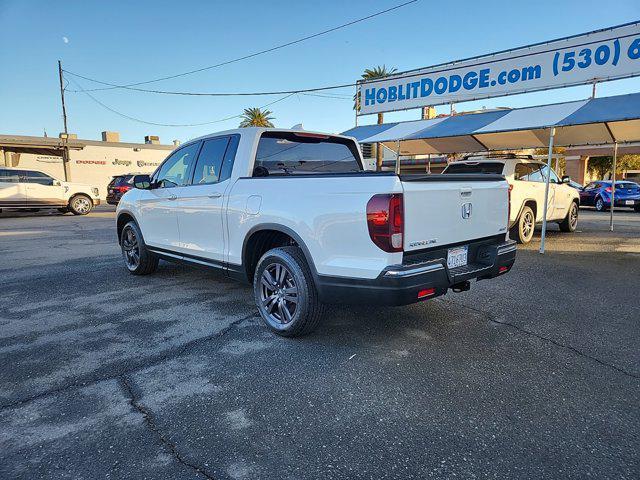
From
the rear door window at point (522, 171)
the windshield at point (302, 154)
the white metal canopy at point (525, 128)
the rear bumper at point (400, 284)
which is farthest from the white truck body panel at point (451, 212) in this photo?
the rear door window at point (522, 171)

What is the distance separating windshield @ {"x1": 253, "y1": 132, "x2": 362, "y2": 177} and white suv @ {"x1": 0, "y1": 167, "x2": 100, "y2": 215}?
51.0 feet

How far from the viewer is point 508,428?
251 cm

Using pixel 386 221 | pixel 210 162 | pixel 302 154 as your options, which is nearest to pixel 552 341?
pixel 386 221

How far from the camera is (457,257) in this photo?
11.8 feet

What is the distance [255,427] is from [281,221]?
173 centimetres

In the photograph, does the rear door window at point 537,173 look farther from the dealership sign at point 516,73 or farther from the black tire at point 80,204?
the black tire at point 80,204

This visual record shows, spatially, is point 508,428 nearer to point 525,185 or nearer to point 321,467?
point 321,467

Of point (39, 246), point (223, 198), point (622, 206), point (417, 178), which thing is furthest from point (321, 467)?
point (622, 206)

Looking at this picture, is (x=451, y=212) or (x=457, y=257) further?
(x=457, y=257)

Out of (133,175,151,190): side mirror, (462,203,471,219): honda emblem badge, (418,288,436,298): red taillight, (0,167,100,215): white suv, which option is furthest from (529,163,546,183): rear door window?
(0,167,100,215): white suv

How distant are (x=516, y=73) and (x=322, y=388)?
10.8 meters

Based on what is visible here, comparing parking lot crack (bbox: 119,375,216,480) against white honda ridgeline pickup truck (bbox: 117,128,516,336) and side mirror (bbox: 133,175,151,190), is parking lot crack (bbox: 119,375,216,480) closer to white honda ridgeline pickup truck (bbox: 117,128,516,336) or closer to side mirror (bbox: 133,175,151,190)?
white honda ridgeline pickup truck (bbox: 117,128,516,336)

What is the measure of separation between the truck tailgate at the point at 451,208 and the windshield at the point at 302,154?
1.74 m

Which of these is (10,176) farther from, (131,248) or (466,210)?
(466,210)
